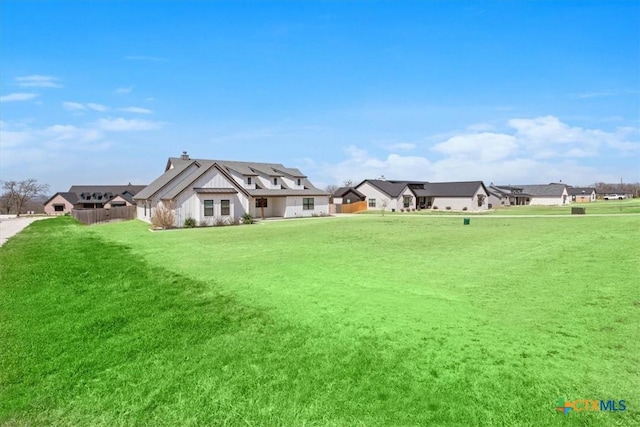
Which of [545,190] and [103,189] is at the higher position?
[103,189]

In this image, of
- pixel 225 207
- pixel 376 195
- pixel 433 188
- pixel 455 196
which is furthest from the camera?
pixel 433 188

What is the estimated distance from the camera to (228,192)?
110 ft

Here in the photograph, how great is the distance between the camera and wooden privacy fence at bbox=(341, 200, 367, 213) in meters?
57.2

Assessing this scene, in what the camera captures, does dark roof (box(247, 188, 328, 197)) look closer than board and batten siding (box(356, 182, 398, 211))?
Yes

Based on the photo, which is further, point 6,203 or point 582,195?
point 582,195

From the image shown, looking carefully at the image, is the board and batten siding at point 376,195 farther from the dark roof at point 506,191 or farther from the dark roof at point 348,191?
the dark roof at point 506,191

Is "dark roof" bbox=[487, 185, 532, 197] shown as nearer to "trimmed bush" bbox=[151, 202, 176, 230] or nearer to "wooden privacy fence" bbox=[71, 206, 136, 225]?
"trimmed bush" bbox=[151, 202, 176, 230]

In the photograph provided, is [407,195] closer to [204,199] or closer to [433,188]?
[433,188]

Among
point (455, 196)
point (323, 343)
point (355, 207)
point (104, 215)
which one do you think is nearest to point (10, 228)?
point (104, 215)

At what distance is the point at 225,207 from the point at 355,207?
2886 cm

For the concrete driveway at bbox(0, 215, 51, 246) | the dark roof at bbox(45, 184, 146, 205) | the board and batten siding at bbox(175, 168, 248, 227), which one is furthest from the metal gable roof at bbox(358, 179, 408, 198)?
the dark roof at bbox(45, 184, 146, 205)

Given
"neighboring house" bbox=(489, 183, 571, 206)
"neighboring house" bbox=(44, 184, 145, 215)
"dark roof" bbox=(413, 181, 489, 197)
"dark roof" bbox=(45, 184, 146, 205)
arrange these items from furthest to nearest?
"neighboring house" bbox=(489, 183, 571, 206)
"dark roof" bbox=(45, 184, 146, 205)
"neighboring house" bbox=(44, 184, 145, 215)
"dark roof" bbox=(413, 181, 489, 197)

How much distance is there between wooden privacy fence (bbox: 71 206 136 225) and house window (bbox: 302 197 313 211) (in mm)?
21012

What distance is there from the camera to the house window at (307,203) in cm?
4435
